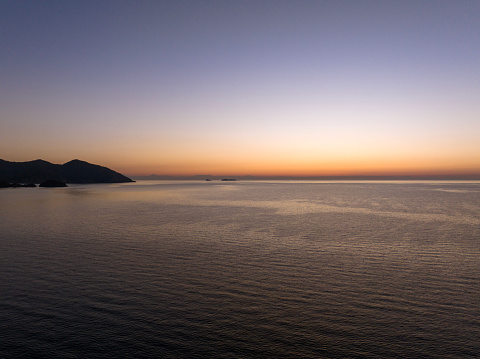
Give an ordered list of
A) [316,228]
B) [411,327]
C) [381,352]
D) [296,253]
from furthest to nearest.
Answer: [316,228] < [296,253] < [411,327] < [381,352]

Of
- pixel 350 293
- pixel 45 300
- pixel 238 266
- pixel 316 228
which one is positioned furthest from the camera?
pixel 316 228

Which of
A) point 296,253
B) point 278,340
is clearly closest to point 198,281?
point 278,340

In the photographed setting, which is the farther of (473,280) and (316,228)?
(316,228)

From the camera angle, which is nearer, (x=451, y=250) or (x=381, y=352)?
(x=381, y=352)

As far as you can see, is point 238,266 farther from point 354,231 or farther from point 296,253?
point 354,231

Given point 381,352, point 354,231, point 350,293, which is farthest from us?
point 354,231

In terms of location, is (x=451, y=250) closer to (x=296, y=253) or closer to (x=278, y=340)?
(x=296, y=253)

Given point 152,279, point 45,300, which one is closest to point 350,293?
point 152,279

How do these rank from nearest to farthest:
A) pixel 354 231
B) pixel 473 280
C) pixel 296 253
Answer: pixel 473 280, pixel 296 253, pixel 354 231
